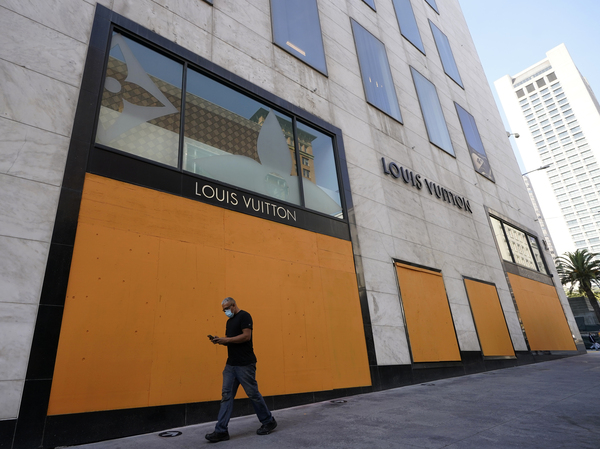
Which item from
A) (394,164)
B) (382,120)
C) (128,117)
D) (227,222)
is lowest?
(227,222)

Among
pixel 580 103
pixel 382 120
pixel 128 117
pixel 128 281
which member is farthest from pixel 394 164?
pixel 580 103

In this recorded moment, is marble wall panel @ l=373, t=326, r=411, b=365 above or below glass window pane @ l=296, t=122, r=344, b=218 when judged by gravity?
below

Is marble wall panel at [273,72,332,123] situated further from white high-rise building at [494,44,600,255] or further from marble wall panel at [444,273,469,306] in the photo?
white high-rise building at [494,44,600,255]

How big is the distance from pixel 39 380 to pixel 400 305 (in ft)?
30.0

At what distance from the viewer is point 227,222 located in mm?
7766

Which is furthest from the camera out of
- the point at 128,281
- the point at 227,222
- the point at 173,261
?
the point at 227,222

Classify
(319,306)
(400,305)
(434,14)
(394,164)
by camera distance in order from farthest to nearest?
(434,14), (394,164), (400,305), (319,306)

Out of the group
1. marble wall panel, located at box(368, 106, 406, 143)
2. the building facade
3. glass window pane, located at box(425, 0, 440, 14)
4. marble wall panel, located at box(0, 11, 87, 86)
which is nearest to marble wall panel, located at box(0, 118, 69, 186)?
the building facade

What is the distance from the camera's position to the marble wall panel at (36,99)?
226 inches

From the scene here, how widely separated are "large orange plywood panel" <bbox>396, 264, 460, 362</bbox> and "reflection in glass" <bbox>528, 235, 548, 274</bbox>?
13163 mm

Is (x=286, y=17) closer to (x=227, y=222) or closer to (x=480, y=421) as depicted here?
(x=227, y=222)

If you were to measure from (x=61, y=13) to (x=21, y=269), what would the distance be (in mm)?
5056

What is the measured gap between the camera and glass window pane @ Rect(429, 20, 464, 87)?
22359mm

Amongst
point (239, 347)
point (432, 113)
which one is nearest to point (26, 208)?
point (239, 347)
